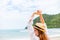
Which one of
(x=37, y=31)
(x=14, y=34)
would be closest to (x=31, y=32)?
(x=37, y=31)

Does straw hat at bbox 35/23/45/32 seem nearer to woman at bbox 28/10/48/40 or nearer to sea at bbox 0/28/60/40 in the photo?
woman at bbox 28/10/48/40

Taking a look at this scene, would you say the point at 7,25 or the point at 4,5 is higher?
the point at 4,5

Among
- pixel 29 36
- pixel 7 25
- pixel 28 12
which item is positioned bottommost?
pixel 29 36

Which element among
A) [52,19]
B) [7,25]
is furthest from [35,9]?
[7,25]

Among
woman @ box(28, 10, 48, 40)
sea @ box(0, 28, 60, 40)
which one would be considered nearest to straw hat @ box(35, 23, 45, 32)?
woman @ box(28, 10, 48, 40)

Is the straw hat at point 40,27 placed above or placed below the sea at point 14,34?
above

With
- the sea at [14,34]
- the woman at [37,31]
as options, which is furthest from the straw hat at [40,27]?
the sea at [14,34]

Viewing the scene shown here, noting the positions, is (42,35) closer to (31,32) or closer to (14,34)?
(31,32)

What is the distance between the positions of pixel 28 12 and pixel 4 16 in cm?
27

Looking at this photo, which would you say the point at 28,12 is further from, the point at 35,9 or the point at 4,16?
the point at 4,16

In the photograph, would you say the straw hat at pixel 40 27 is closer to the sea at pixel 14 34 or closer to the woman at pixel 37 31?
the woman at pixel 37 31

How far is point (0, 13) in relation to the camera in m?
1.93

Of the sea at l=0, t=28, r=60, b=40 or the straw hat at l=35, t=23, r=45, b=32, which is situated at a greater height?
the straw hat at l=35, t=23, r=45, b=32

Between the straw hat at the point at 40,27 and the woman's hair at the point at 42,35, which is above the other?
the straw hat at the point at 40,27
